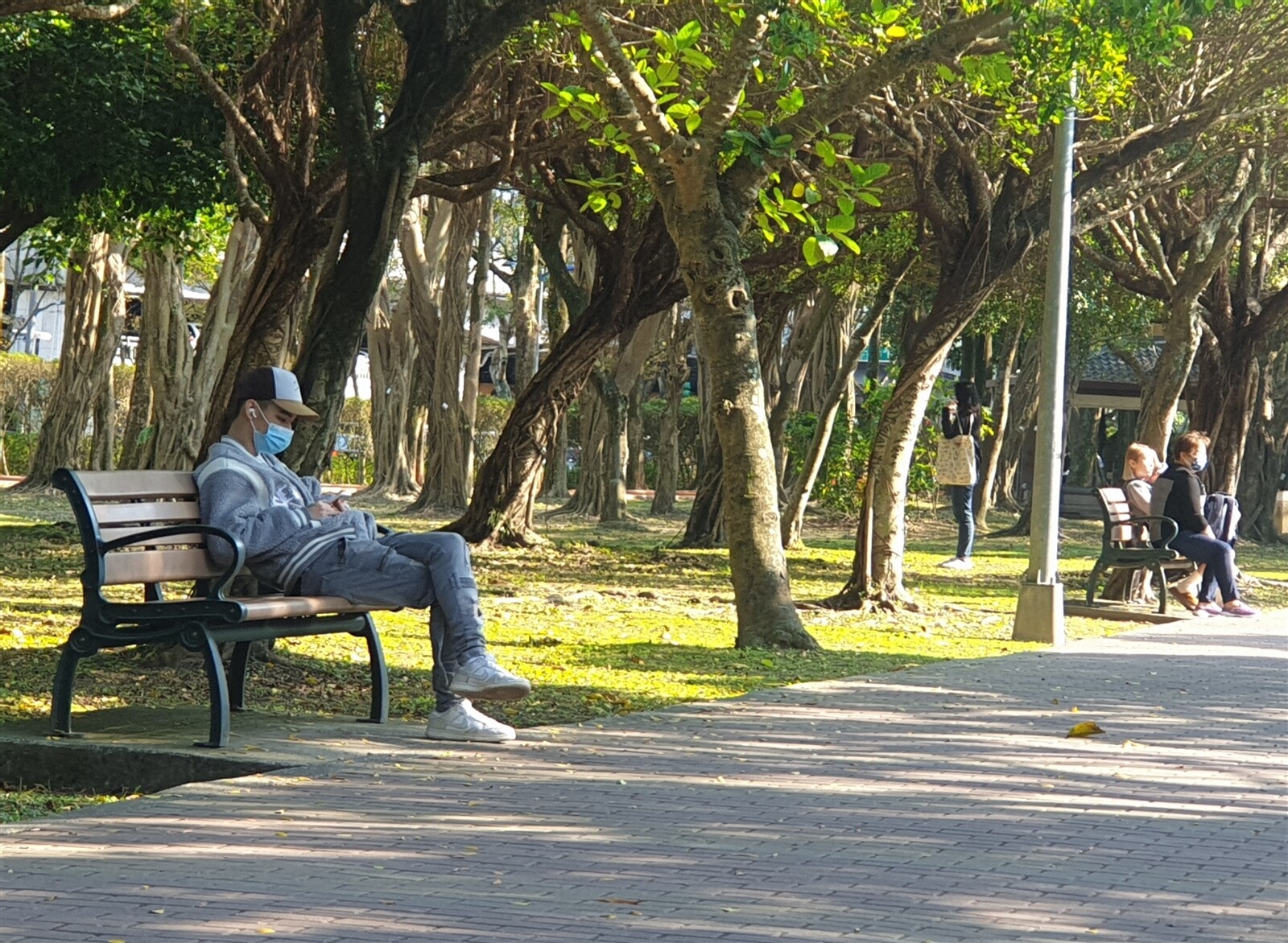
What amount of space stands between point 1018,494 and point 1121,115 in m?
29.5

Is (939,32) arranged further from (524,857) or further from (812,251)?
(524,857)

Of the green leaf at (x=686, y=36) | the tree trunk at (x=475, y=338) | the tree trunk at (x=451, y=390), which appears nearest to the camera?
the green leaf at (x=686, y=36)

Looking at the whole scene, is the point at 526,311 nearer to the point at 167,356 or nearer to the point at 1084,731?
the point at 167,356

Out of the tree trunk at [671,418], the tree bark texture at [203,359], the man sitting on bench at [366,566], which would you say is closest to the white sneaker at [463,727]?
the man sitting on bench at [366,566]

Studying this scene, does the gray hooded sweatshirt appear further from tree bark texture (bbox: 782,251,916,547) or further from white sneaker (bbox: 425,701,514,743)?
tree bark texture (bbox: 782,251,916,547)

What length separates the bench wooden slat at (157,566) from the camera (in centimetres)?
722

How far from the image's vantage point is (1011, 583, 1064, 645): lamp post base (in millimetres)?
13336

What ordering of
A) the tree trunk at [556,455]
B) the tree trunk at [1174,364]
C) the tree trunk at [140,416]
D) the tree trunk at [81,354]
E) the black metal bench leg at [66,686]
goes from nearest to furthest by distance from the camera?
the black metal bench leg at [66,686] < the tree trunk at [1174,364] < the tree trunk at [140,416] < the tree trunk at [81,354] < the tree trunk at [556,455]

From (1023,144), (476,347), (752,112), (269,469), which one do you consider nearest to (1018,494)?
(476,347)

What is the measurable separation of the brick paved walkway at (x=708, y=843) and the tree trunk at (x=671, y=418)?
24753 mm

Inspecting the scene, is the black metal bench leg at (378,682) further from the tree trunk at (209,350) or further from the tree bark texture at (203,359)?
the tree trunk at (209,350)

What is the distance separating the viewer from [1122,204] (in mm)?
17547

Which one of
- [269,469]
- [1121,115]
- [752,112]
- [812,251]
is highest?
[1121,115]

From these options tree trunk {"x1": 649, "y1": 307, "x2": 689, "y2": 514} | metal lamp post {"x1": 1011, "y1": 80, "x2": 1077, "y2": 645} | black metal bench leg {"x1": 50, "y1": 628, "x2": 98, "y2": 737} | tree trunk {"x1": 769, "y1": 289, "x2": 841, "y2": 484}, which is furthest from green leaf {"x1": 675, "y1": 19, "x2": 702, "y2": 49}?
tree trunk {"x1": 649, "y1": 307, "x2": 689, "y2": 514}
